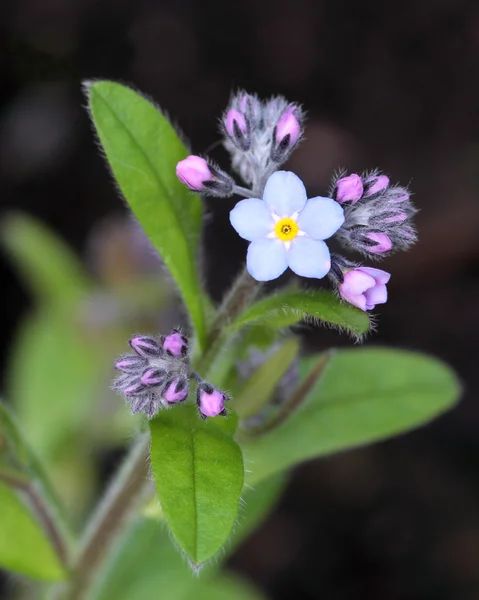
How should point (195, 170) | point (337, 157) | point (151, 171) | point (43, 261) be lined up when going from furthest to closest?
point (337, 157) → point (43, 261) → point (151, 171) → point (195, 170)

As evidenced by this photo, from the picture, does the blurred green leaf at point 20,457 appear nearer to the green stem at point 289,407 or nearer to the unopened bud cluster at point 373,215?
the green stem at point 289,407

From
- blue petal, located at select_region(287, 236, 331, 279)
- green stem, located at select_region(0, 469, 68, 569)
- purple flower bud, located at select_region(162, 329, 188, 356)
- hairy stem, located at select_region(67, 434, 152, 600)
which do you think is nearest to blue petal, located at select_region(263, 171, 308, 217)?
blue petal, located at select_region(287, 236, 331, 279)

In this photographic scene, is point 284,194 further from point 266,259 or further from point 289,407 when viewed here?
point 289,407

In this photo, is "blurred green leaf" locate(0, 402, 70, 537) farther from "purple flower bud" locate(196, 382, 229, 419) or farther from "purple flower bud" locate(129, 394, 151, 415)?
"purple flower bud" locate(196, 382, 229, 419)

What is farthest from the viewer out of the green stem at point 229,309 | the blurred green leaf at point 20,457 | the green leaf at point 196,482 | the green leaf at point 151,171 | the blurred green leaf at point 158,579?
the blurred green leaf at point 158,579

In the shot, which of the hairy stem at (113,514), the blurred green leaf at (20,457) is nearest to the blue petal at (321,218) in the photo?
the hairy stem at (113,514)

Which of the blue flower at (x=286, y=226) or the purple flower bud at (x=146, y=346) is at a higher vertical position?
the blue flower at (x=286, y=226)

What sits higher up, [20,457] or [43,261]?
[20,457]

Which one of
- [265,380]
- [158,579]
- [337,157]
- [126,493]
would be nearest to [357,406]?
[265,380]
